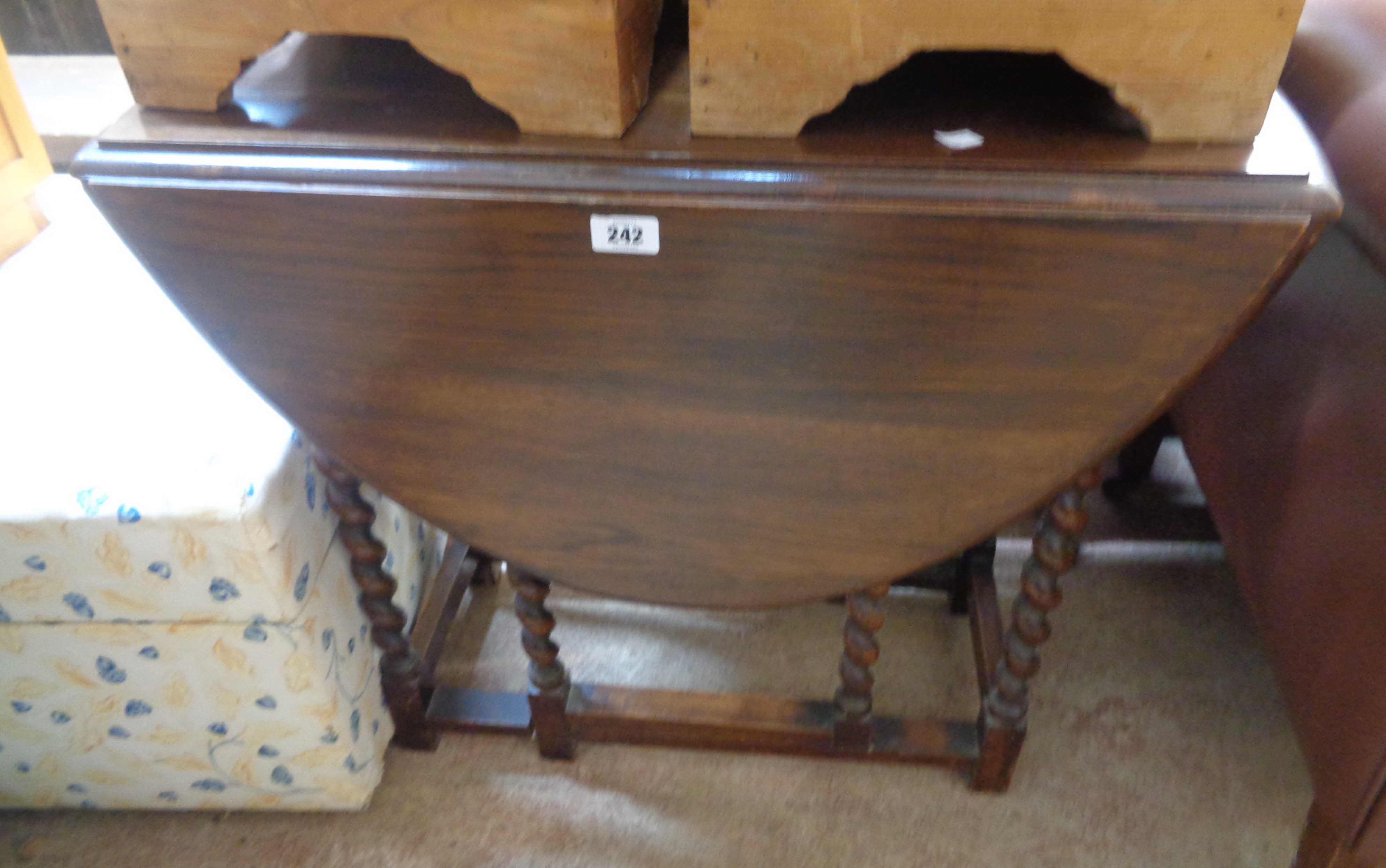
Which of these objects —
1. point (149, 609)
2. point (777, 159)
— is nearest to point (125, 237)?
point (149, 609)

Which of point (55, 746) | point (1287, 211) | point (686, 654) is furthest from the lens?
point (686, 654)

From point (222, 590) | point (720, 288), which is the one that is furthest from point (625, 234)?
point (222, 590)

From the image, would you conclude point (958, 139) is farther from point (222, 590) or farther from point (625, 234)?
point (222, 590)

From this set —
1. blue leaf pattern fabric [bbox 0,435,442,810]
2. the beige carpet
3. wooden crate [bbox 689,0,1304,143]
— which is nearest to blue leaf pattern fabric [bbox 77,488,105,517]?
blue leaf pattern fabric [bbox 0,435,442,810]

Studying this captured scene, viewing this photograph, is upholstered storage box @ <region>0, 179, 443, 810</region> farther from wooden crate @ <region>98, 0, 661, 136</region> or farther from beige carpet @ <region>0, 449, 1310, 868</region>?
wooden crate @ <region>98, 0, 661, 136</region>

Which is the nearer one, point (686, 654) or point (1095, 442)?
point (1095, 442)

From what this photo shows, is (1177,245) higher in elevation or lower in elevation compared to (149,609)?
higher

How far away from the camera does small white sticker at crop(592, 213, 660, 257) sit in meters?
0.67

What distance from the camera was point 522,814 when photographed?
113 cm

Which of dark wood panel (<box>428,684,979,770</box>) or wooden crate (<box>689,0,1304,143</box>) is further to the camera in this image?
dark wood panel (<box>428,684,979,770</box>)

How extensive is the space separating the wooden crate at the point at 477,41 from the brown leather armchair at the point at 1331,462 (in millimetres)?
633

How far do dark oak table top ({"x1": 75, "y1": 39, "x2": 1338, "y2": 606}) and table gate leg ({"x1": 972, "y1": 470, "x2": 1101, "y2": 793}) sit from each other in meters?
0.14

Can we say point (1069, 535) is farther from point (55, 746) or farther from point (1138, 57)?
point (55, 746)

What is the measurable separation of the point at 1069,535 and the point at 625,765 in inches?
23.8
